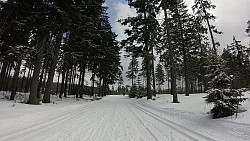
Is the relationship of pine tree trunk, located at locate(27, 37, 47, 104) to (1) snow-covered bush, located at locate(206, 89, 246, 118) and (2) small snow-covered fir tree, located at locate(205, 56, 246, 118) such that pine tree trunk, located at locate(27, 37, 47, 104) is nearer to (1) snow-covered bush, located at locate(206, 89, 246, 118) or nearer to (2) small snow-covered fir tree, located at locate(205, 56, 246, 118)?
(2) small snow-covered fir tree, located at locate(205, 56, 246, 118)

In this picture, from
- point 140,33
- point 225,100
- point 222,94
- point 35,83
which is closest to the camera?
point 225,100

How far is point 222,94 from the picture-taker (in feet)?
23.7

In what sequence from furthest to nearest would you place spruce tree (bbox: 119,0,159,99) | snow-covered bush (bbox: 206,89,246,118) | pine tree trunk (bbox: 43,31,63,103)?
spruce tree (bbox: 119,0,159,99) < pine tree trunk (bbox: 43,31,63,103) < snow-covered bush (bbox: 206,89,246,118)

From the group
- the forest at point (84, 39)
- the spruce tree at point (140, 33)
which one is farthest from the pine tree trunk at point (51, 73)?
the spruce tree at point (140, 33)

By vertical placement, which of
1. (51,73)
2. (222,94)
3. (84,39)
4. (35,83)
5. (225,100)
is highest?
(84,39)

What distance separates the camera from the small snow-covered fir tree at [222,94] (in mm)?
7086

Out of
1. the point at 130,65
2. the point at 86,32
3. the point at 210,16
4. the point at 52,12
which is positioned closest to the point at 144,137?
the point at 52,12

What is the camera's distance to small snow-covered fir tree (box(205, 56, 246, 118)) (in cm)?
709

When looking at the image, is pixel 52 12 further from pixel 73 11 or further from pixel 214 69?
pixel 214 69

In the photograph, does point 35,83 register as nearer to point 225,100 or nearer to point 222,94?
point 222,94

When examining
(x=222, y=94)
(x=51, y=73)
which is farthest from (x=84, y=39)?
(x=222, y=94)

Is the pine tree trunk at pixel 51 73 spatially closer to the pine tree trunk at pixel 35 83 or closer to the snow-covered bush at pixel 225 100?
the pine tree trunk at pixel 35 83

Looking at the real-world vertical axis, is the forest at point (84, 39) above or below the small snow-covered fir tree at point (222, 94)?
above

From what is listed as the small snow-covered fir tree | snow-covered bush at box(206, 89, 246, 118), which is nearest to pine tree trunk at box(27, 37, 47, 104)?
the small snow-covered fir tree
